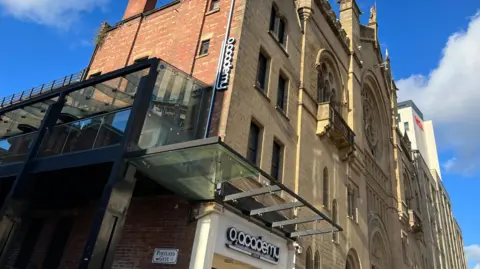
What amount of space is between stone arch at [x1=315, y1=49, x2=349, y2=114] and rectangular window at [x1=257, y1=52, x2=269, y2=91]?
226 inches

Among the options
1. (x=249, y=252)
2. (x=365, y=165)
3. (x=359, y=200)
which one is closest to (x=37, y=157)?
(x=249, y=252)

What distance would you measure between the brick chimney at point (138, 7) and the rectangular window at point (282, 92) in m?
8.64

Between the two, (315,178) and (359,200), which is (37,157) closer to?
(315,178)

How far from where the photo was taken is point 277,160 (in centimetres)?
1617

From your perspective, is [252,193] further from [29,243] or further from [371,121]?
[371,121]

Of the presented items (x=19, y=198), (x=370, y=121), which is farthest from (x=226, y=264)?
(x=370, y=121)

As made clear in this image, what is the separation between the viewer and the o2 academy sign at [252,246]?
39.9 feet

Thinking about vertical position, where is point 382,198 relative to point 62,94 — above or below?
above

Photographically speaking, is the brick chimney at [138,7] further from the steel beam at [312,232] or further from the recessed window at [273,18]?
the steel beam at [312,232]

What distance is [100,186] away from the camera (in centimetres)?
1310

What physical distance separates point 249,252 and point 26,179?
7.07 m

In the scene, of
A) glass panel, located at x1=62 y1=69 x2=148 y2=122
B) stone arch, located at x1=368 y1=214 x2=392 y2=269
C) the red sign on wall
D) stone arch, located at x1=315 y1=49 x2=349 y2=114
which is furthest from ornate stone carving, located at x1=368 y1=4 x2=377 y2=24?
the red sign on wall

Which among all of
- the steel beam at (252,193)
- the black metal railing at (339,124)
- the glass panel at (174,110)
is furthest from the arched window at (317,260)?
the glass panel at (174,110)

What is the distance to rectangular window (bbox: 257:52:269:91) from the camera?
16272 millimetres
